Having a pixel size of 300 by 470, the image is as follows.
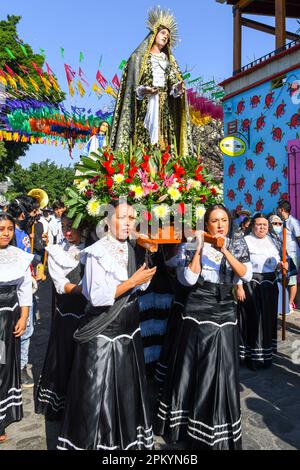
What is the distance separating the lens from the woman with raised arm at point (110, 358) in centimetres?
275

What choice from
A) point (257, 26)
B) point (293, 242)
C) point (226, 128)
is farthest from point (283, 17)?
→ point (293, 242)

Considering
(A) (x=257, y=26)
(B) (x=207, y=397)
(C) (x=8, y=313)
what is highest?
(A) (x=257, y=26)

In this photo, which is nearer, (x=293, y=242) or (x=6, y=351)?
(x=6, y=351)

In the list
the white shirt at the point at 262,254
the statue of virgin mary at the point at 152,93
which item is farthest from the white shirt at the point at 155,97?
the white shirt at the point at 262,254

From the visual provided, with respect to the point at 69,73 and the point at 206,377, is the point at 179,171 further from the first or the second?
the point at 69,73

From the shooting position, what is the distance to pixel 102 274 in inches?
108

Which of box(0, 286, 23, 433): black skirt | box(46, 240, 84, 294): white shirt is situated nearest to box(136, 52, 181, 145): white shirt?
box(46, 240, 84, 294): white shirt

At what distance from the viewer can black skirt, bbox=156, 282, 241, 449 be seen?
3.19 metres

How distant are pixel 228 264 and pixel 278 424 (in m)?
1.69

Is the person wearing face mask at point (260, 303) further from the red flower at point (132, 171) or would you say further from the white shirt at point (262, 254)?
the red flower at point (132, 171)

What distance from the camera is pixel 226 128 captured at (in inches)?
462

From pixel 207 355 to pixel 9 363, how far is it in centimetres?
183

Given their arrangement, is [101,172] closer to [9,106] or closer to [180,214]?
[180,214]

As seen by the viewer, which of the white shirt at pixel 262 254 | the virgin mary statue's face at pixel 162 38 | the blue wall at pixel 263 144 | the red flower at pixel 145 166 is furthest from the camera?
the blue wall at pixel 263 144
